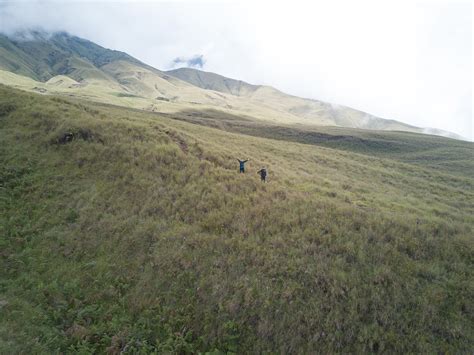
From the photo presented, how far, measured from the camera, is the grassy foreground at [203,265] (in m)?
7.62

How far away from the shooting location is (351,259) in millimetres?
10094

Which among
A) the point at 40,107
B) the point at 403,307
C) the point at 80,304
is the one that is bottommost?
the point at 80,304

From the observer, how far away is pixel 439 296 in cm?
841

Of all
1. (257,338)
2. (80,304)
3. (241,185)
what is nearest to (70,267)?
(80,304)

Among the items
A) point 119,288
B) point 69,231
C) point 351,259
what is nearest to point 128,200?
point 69,231

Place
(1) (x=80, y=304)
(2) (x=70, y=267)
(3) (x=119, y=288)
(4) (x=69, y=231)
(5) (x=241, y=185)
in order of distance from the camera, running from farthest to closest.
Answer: (5) (x=241, y=185)
(4) (x=69, y=231)
(2) (x=70, y=267)
(3) (x=119, y=288)
(1) (x=80, y=304)

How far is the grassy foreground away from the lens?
7617 mm

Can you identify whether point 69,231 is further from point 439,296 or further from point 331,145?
point 331,145

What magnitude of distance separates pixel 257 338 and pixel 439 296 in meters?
5.92

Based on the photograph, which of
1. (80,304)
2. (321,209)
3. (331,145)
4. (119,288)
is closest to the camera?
(80,304)

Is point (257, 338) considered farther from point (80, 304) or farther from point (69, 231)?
point (69, 231)

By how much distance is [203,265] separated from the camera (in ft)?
32.4

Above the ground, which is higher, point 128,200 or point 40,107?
point 40,107

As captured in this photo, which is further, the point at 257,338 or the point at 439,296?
the point at 439,296
